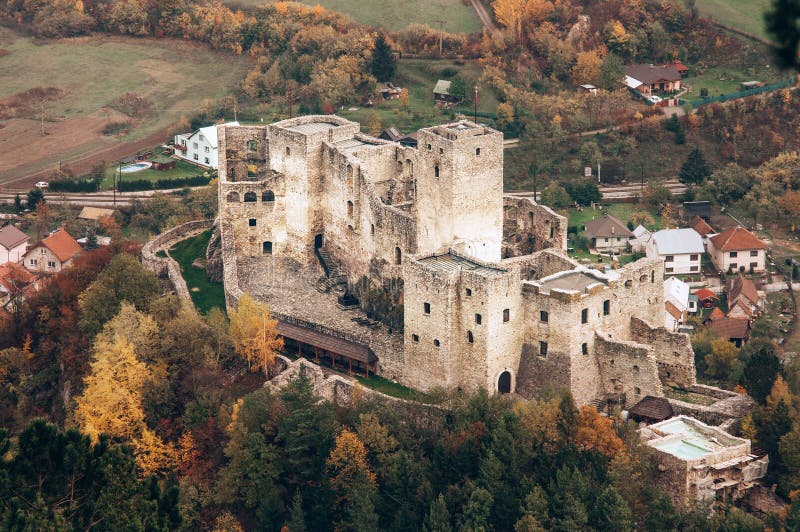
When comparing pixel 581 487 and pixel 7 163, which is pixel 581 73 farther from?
pixel 581 487

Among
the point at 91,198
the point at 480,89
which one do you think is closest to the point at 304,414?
the point at 91,198

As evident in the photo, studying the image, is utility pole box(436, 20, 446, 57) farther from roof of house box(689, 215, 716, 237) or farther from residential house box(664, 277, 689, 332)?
residential house box(664, 277, 689, 332)

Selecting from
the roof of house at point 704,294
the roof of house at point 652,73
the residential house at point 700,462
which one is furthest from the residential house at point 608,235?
the residential house at point 700,462

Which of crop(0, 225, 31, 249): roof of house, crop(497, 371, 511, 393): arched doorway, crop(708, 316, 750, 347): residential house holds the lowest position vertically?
crop(708, 316, 750, 347): residential house

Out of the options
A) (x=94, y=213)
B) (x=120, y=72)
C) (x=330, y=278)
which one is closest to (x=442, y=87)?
(x=94, y=213)

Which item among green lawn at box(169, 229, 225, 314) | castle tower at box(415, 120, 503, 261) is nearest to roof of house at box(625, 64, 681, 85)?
green lawn at box(169, 229, 225, 314)

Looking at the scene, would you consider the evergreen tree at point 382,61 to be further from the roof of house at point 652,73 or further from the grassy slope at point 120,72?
the roof of house at point 652,73
